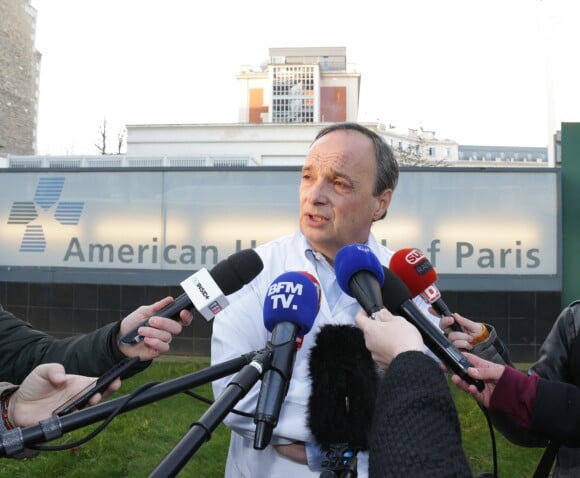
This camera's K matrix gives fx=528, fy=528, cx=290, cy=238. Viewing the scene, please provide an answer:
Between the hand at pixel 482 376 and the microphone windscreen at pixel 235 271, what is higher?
the microphone windscreen at pixel 235 271

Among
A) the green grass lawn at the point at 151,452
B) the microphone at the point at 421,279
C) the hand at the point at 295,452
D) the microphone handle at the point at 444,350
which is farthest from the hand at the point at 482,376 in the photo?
the green grass lawn at the point at 151,452

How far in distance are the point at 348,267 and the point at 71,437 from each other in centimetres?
370

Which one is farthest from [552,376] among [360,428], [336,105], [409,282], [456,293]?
[336,105]

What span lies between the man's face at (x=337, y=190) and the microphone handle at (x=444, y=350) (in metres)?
0.74

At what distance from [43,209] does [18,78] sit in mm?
40749

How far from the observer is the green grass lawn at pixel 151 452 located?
384 centimetres

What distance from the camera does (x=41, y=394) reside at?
1415 mm

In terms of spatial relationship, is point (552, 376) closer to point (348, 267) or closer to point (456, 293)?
point (348, 267)

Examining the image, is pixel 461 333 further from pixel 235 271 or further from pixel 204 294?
pixel 204 294

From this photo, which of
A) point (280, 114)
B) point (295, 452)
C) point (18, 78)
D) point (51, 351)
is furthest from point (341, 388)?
point (280, 114)

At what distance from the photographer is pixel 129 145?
48.4 meters

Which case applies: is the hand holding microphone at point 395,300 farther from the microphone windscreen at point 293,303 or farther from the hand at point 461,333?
the hand at point 461,333

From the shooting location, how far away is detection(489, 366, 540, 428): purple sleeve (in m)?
1.56

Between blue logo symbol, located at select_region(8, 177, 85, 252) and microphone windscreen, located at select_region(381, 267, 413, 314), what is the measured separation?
655cm
